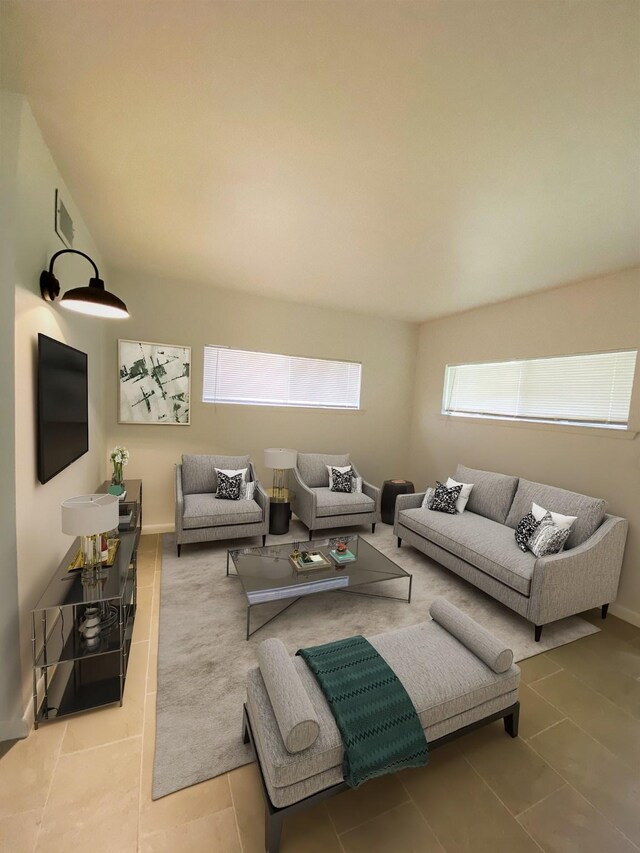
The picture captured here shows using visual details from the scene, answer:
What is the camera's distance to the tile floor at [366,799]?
1.28 meters

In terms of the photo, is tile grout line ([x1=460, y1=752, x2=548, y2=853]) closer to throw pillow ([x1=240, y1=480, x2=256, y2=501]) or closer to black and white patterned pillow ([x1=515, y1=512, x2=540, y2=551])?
black and white patterned pillow ([x1=515, y1=512, x2=540, y2=551])

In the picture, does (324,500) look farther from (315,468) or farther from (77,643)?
(77,643)

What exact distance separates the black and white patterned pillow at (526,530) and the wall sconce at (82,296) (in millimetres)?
3345

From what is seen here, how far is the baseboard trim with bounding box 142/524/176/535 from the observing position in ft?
13.1

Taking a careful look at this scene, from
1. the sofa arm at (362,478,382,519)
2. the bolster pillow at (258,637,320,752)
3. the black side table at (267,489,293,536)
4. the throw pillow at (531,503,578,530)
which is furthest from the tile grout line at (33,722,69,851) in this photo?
the throw pillow at (531,503,578,530)

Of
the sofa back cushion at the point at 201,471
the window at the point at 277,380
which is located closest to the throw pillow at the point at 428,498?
the window at the point at 277,380

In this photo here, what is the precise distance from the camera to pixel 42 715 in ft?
5.61

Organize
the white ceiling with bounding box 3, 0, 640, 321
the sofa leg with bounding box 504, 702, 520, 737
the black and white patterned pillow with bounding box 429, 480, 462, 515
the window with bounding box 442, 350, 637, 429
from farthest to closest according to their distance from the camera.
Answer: the black and white patterned pillow with bounding box 429, 480, 462, 515
the window with bounding box 442, 350, 637, 429
the sofa leg with bounding box 504, 702, 520, 737
the white ceiling with bounding box 3, 0, 640, 321

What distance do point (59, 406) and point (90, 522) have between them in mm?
727

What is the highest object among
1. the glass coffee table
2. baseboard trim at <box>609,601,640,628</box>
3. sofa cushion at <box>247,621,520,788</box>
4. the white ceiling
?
the white ceiling

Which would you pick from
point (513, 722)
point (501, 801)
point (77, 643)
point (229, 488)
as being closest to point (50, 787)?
point (77, 643)

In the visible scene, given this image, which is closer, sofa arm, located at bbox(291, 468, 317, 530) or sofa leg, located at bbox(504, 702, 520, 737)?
sofa leg, located at bbox(504, 702, 520, 737)

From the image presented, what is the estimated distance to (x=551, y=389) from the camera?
11.5 ft

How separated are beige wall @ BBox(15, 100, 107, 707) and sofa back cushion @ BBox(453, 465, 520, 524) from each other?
145 inches
